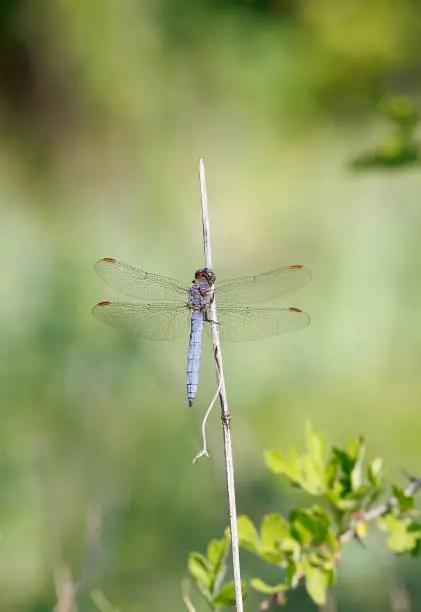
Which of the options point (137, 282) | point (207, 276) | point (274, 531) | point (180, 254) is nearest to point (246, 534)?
point (274, 531)

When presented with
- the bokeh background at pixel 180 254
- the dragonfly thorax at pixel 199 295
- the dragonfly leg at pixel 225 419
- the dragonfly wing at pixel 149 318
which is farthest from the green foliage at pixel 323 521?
the dragonfly wing at pixel 149 318

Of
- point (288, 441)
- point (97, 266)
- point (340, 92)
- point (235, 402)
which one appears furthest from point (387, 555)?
point (340, 92)

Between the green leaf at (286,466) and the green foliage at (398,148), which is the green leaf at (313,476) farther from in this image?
the green foliage at (398,148)

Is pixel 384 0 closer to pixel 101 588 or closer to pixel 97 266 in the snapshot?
pixel 97 266

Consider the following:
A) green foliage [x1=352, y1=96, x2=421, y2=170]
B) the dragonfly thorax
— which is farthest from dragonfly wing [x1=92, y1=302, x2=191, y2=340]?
green foliage [x1=352, y1=96, x2=421, y2=170]

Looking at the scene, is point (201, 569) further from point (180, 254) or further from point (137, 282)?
point (180, 254)

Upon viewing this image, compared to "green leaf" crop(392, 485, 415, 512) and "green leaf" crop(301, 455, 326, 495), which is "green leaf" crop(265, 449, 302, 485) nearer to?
"green leaf" crop(301, 455, 326, 495)

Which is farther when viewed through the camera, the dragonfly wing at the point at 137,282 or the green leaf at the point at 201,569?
the dragonfly wing at the point at 137,282
